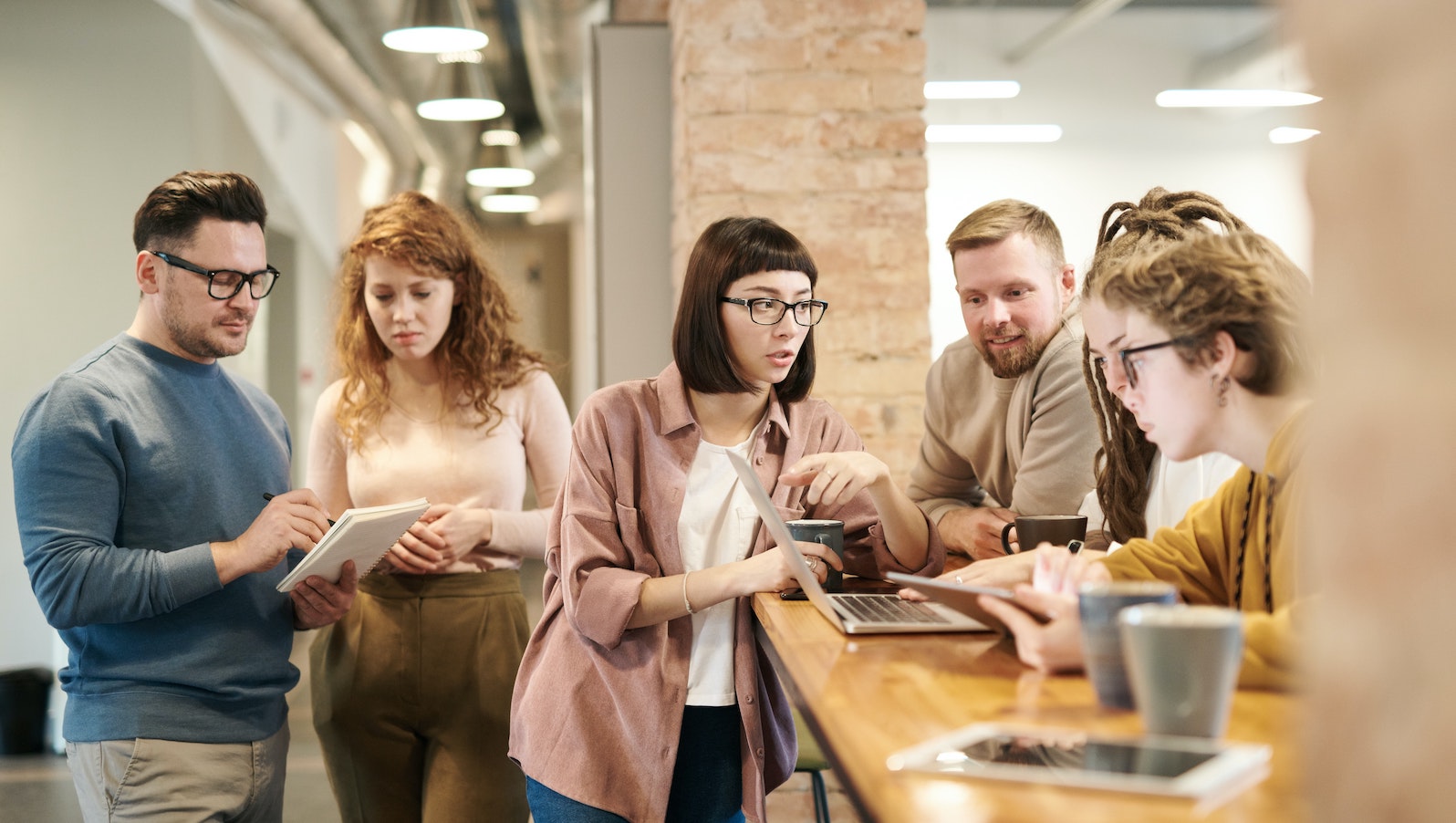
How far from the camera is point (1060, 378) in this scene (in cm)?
226

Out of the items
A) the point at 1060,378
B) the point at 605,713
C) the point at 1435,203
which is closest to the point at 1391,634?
the point at 1435,203

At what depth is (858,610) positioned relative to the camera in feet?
5.14

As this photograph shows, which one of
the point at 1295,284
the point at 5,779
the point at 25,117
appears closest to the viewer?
the point at 1295,284

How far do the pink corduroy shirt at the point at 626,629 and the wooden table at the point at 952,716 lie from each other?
344 millimetres

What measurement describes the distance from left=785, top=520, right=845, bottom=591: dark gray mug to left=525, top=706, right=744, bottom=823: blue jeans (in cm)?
34

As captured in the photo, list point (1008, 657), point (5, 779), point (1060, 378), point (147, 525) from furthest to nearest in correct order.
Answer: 1. point (5, 779)
2. point (1060, 378)
3. point (147, 525)
4. point (1008, 657)

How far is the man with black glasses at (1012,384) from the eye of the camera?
2.22 m

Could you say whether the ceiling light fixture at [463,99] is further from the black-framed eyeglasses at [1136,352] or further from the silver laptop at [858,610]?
the black-framed eyeglasses at [1136,352]

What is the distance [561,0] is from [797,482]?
12.0 feet

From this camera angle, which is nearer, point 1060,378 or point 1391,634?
point 1391,634

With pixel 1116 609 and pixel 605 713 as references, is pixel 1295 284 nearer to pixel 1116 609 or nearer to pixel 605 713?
pixel 1116 609

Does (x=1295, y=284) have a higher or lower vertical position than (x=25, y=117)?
lower

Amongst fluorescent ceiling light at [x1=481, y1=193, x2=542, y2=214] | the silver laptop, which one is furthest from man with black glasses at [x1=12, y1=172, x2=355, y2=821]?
fluorescent ceiling light at [x1=481, y1=193, x2=542, y2=214]

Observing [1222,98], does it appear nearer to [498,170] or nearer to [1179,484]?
[498,170]
